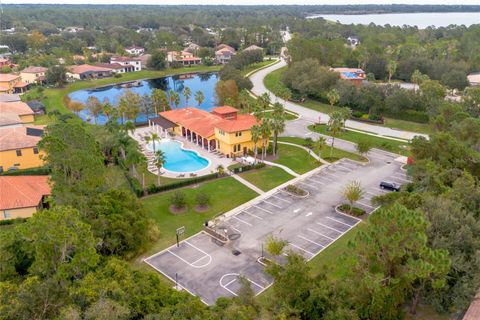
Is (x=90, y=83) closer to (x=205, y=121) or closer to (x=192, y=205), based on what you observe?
(x=205, y=121)

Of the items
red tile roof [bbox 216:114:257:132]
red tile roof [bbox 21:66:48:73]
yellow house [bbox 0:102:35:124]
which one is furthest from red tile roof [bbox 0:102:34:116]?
red tile roof [bbox 216:114:257:132]

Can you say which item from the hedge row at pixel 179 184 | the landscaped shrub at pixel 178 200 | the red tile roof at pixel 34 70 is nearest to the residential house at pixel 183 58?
the red tile roof at pixel 34 70

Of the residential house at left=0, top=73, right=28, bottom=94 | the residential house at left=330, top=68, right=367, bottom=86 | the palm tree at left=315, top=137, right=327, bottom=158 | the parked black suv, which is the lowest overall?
the residential house at left=0, top=73, right=28, bottom=94

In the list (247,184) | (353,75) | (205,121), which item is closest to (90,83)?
(205,121)

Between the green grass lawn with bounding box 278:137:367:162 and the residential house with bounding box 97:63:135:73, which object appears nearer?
the green grass lawn with bounding box 278:137:367:162

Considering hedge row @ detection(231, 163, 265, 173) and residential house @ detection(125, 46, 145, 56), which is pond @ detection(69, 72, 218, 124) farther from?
hedge row @ detection(231, 163, 265, 173)
